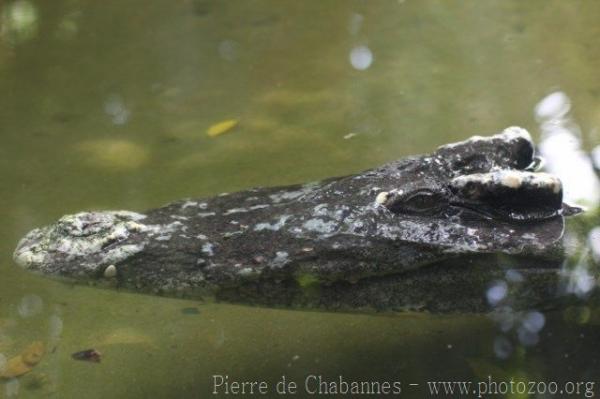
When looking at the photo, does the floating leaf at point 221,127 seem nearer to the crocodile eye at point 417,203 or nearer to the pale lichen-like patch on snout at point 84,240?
the pale lichen-like patch on snout at point 84,240

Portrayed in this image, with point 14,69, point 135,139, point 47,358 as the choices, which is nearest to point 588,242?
point 47,358

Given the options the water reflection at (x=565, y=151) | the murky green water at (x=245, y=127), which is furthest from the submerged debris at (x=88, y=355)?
the water reflection at (x=565, y=151)

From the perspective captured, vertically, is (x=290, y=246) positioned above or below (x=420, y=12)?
below

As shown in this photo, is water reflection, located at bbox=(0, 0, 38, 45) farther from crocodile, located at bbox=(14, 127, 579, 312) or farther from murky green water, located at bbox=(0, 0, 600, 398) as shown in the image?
crocodile, located at bbox=(14, 127, 579, 312)

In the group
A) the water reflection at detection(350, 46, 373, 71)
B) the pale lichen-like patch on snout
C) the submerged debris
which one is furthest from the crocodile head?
the water reflection at detection(350, 46, 373, 71)

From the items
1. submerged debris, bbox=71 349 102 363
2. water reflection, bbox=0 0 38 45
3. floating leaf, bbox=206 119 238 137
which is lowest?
submerged debris, bbox=71 349 102 363

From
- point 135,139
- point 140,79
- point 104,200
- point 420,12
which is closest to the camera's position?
point 104,200

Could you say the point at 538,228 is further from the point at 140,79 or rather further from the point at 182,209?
the point at 140,79
